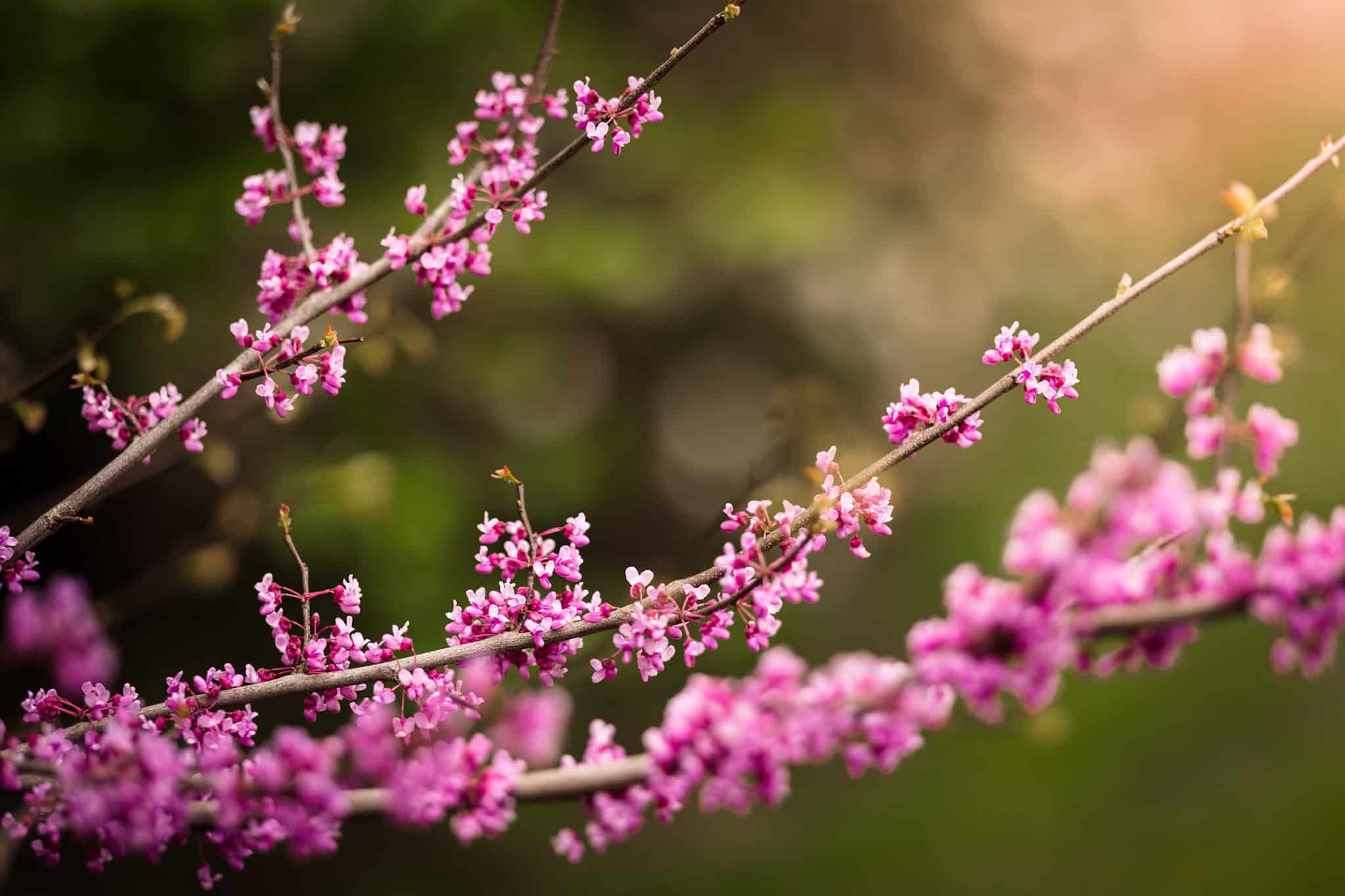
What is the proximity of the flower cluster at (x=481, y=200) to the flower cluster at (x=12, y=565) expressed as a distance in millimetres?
845

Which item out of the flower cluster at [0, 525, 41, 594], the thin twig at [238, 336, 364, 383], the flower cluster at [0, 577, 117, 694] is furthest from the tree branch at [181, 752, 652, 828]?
the thin twig at [238, 336, 364, 383]

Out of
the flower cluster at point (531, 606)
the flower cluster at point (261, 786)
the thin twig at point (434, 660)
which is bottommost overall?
the flower cluster at point (261, 786)

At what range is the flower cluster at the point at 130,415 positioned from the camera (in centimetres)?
170

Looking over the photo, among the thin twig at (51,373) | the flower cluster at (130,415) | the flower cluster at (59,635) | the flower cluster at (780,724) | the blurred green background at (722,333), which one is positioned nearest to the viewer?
the flower cluster at (59,635)

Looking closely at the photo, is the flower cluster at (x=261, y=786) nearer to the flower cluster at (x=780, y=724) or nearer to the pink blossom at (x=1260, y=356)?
the flower cluster at (x=780, y=724)

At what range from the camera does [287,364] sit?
1.70m

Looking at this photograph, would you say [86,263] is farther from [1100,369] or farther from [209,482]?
[1100,369]

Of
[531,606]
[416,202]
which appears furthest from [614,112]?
[531,606]

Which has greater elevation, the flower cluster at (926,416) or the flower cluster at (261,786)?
the flower cluster at (926,416)

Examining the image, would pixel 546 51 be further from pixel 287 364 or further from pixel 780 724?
pixel 780 724

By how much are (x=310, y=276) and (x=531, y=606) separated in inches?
32.2

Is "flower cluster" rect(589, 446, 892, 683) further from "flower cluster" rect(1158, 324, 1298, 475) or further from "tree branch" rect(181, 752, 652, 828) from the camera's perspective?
"flower cluster" rect(1158, 324, 1298, 475)

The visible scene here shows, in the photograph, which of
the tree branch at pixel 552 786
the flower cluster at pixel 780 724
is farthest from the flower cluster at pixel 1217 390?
the tree branch at pixel 552 786

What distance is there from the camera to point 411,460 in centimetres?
525
